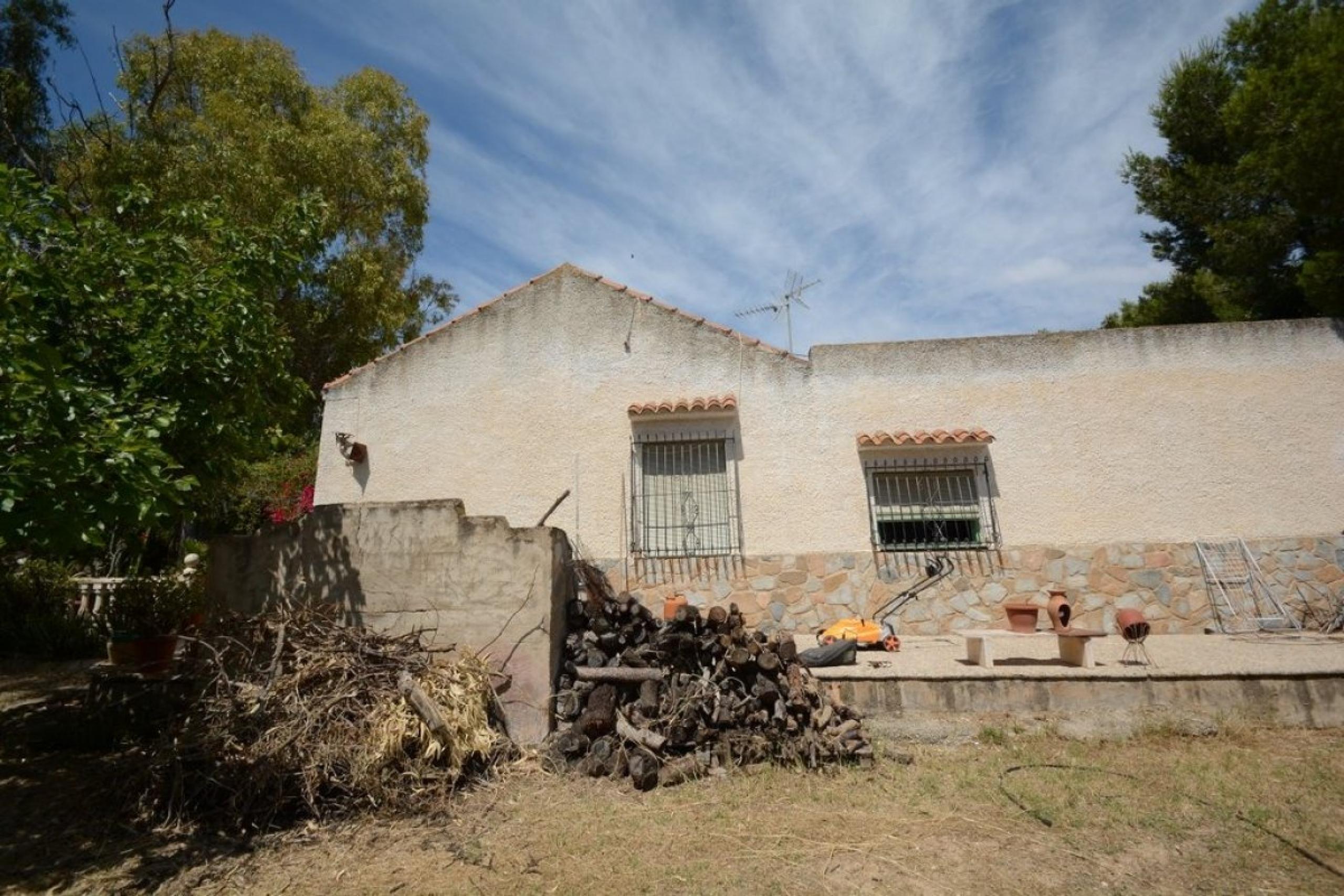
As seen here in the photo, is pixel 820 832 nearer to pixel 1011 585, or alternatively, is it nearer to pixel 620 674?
pixel 620 674

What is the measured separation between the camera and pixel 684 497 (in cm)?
866

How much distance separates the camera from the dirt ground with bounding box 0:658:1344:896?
3.51m

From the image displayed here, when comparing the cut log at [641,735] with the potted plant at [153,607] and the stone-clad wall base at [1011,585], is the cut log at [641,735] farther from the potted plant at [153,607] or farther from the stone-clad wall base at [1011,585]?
the potted plant at [153,607]

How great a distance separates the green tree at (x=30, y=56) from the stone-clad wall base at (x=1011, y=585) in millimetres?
13858

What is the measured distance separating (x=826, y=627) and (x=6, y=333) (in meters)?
7.55

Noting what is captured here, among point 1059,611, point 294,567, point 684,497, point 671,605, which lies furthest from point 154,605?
point 1059,611

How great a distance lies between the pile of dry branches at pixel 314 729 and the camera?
433 centimetres

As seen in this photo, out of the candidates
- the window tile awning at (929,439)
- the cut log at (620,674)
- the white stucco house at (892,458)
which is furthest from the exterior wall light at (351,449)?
the window tile awning at (929,439)

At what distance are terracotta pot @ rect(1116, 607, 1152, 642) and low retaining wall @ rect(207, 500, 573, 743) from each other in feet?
17.4

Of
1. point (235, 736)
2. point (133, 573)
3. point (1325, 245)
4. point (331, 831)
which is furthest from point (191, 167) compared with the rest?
point (1325, 245)

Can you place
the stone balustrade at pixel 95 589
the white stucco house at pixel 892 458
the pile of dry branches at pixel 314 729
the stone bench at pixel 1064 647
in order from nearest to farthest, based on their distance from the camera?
the pile of dry branches at pixel 314 729 → the stone bench at pixel 1064 647 → the white stucco house at pixel 892 458 → the stone balustrade at pixel 95 589

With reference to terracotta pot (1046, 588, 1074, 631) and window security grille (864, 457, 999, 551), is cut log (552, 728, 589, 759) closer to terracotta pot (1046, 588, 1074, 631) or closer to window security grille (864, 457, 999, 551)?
window security grille (864, 457, 999, 551)

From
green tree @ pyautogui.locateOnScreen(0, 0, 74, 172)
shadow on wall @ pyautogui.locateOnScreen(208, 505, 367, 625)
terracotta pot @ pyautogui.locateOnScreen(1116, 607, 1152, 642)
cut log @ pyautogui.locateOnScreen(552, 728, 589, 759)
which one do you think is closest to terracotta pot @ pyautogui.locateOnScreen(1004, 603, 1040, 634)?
terracotta pot @ pyautogui.locateOnScreen(1116, 607, 1152, 642)

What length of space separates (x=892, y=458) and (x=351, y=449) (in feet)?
24.4
